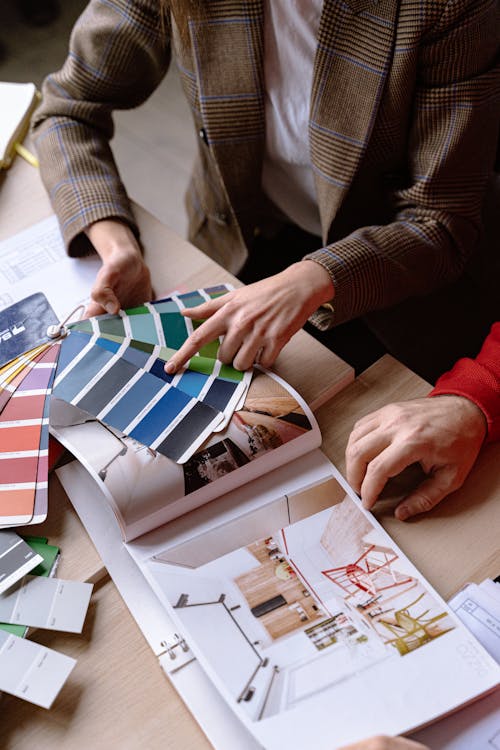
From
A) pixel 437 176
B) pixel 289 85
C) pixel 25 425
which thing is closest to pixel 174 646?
pixel 25 425

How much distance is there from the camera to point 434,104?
850mm

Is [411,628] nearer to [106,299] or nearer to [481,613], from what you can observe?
[481,613]

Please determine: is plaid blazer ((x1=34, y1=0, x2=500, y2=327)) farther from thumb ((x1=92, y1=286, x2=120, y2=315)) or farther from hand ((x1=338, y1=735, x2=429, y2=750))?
hand ((x1=338, y1=735, x2=429, y2=750))

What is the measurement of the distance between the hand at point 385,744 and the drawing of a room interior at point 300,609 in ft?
0.17

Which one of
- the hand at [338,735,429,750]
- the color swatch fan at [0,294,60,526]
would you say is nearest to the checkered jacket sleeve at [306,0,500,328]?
the color swatch fan at [0,294,60,526]

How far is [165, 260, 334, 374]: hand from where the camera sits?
772 millimetres

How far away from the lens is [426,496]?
0.69m

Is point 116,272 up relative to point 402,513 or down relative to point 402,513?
up

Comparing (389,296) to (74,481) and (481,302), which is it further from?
(74,481)

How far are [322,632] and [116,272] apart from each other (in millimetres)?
509

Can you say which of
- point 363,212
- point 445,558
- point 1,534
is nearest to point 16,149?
point 363,212

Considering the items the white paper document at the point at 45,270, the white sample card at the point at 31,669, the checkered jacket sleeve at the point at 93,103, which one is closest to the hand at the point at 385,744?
the white sample card at the point at 31,669

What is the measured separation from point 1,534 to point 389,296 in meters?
0.55

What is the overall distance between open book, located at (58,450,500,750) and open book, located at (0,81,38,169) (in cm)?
63
